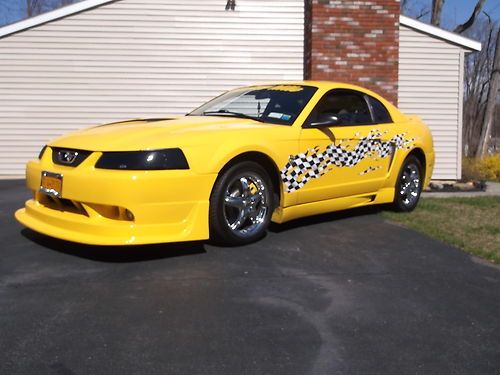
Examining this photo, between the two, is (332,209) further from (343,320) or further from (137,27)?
(137,27)

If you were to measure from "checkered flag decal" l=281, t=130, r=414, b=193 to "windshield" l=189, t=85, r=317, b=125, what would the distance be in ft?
1.31

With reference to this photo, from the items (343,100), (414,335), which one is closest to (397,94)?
(343,100)

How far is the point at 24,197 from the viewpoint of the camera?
7.78 m

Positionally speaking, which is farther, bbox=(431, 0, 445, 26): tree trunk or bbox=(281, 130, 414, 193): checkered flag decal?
bbox=(431, 0, 445, 26): tree trunk

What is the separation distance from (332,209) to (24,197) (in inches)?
175

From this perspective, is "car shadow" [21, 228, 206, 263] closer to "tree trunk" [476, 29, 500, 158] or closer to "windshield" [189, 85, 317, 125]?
"windshield" [189, 85, 317, 125]

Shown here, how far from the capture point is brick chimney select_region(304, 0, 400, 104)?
1037 centimetres

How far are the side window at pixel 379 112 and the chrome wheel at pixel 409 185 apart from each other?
2.06 feet

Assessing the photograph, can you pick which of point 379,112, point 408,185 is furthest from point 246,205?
point 408,185

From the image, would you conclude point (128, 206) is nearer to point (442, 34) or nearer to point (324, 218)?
point (324, 218)

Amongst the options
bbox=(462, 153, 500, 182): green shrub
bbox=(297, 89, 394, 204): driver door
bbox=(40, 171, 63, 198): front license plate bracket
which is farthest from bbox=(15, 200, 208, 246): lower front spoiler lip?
bbox=(462, 153, 500, 182): green shrub

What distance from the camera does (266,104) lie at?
5.55 m

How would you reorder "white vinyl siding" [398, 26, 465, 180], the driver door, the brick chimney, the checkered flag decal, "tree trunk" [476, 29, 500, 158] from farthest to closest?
"tree trunk" [476, 29, 500, 158] < "white vinyl siding" [398, 26, 465, 180] < the brick chimney < the driver door < the checkered flag decal

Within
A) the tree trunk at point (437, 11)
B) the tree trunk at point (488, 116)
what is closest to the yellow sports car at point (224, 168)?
the tree trunk at point (488, 116)
